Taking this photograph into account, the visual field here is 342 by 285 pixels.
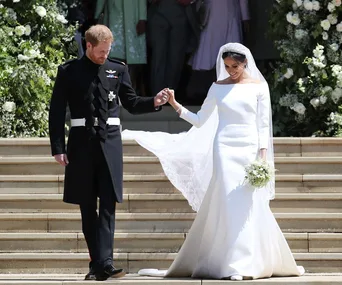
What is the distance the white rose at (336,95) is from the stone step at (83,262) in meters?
2.78

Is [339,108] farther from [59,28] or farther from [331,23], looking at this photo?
[59,28]

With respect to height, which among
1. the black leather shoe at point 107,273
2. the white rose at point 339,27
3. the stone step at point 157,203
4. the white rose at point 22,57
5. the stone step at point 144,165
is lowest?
the black leather shoe at point 107,273

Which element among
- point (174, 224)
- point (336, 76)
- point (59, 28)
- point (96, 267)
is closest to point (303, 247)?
point (174, 224)

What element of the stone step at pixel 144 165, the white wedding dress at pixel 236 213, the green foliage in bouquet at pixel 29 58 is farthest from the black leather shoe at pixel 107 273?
the green foliage in bouquet at pixel 29 58

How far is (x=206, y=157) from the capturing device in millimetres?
9812

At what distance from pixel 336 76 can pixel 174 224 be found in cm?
299

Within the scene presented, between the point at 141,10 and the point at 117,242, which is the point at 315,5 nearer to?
the point at 141,10

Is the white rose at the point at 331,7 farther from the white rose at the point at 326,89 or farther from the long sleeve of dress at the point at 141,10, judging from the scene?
the long sleeve of dress at the point at 141,10

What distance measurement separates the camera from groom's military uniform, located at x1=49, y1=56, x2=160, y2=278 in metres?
8.99

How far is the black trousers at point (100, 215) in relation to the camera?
8.96m

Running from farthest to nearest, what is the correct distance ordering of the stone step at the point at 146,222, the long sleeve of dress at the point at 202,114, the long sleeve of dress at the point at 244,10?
the long sleeve of dress at the point at 244,10 → the stone step at the point at 146,222 → the long sleeve of dress at the point at 202,114

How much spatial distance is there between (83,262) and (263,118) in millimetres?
1916

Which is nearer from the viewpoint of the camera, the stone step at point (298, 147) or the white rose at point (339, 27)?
the stone step at point (298, 147)

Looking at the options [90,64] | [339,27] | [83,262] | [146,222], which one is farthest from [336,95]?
[90,64]
